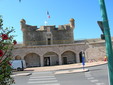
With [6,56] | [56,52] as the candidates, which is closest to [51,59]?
[56,52]

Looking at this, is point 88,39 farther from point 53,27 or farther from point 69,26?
point 53,27

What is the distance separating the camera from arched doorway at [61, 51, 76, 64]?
41.7m

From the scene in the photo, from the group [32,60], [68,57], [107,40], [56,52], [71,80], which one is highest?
[56,52]

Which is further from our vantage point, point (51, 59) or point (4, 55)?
point (51, 59)

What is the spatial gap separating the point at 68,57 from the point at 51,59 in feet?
13.9

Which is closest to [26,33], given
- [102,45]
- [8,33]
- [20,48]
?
[20,48]

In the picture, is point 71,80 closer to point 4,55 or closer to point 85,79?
point 85,79

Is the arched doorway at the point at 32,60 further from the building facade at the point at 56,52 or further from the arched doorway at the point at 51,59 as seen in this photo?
the arched doorway at the point at 51,59

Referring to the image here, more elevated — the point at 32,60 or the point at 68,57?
the point at 68,57

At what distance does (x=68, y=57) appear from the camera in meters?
42.0

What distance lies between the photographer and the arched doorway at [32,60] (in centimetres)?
4028

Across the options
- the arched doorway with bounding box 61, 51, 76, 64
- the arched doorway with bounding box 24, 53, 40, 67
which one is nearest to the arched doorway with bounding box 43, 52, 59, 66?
the arched doorway with bounding box 61, 51, 76, 64

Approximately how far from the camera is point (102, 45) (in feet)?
129

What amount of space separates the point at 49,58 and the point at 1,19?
122ft
